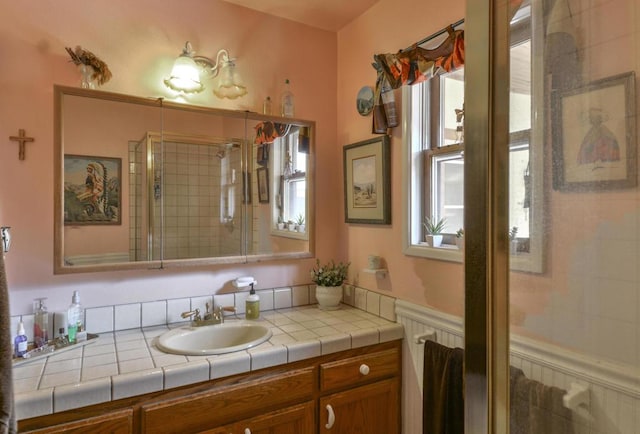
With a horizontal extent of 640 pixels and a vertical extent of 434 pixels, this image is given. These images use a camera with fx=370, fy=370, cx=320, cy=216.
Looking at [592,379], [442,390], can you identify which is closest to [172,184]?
[442,390]

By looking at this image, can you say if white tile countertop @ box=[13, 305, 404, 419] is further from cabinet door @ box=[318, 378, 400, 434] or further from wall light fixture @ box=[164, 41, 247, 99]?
wall light fixture @ box=[164, 41, 247, 99]

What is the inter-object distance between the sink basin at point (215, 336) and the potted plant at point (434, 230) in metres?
0.81

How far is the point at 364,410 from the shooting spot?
1646mm

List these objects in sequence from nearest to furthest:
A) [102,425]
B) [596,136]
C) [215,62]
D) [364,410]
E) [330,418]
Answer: [596,136]
[102,425]
[330,418]
[364,410]
[215,62]

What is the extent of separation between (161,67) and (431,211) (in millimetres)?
1442

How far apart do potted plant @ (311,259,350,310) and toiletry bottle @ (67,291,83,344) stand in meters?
1.09

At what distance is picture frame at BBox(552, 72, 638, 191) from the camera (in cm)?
67

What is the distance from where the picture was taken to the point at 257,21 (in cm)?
199

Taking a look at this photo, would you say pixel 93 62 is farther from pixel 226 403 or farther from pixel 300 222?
pixel 226 403

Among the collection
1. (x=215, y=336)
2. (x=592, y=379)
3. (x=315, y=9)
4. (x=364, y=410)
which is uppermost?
(x=315, y=9)

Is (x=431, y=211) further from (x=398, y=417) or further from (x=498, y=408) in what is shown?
(x=498, y=408)

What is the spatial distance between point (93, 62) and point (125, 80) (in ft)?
0.46

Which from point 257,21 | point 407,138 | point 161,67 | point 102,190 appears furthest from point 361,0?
point 102,190

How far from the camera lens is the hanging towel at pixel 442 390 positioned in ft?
4.56
